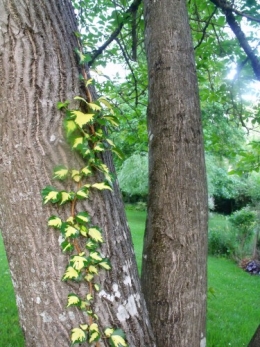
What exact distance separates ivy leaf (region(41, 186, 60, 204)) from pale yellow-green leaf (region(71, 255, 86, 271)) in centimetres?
23

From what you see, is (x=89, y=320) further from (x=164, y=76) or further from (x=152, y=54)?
(x=152, y=54)

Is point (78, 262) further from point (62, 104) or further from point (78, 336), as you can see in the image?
point (62, 104)

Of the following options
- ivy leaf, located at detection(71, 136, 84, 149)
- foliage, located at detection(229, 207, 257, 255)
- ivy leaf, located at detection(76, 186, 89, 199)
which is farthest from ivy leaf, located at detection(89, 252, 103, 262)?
foliage, located at detection(229, 207, 257, 255)

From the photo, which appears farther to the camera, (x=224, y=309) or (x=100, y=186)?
(x=224, y=309)

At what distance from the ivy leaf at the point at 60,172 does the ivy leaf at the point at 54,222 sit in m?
0.16

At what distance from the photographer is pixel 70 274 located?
4.76 feet

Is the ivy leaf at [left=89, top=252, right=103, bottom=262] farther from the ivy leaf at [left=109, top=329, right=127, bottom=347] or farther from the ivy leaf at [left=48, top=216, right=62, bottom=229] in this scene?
the ivy leaf at [left=109, top=329, right=127, bottom=347]

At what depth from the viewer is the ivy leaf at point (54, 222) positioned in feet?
4.78

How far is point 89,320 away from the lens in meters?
1.47

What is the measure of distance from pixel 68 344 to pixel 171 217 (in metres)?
0.88

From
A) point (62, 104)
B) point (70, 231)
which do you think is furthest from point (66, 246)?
point (62, 104)

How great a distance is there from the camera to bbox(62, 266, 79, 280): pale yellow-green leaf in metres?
1.45

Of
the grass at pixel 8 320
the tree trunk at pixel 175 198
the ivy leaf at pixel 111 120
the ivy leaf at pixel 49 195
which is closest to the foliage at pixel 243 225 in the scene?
the grass at pixel 8 320

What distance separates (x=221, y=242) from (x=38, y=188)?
1208 centimetres
